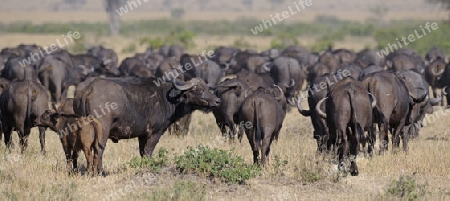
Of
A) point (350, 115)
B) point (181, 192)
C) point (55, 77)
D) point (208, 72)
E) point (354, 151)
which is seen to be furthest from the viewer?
point (208, 72)

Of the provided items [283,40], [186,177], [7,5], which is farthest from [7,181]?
[7,5]

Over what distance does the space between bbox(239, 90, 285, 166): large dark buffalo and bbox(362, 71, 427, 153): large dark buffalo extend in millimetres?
1755

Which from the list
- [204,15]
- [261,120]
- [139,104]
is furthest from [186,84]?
[204,15]

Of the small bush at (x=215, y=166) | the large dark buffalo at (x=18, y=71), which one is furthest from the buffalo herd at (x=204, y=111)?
the large dark buffalo at (x=18, y=71)

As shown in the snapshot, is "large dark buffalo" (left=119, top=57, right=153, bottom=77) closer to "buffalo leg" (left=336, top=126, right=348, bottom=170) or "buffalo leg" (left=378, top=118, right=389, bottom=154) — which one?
"buffalo leg" (left=378, top=118, right=389, bottom=154)

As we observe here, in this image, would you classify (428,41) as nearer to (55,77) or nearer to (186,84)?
(55,77)

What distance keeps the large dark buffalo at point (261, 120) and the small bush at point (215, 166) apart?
1.23m

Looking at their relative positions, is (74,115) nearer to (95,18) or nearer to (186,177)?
(186,177)

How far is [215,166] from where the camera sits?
10.3 metres

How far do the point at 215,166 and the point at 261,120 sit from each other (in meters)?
1.76

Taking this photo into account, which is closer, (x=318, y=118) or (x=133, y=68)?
(x=318, y=118)

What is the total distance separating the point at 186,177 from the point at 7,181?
7.79ft

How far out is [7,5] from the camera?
16625cm

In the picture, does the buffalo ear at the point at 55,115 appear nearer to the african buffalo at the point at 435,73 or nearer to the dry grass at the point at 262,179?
the dry grass at the point at 262,179
